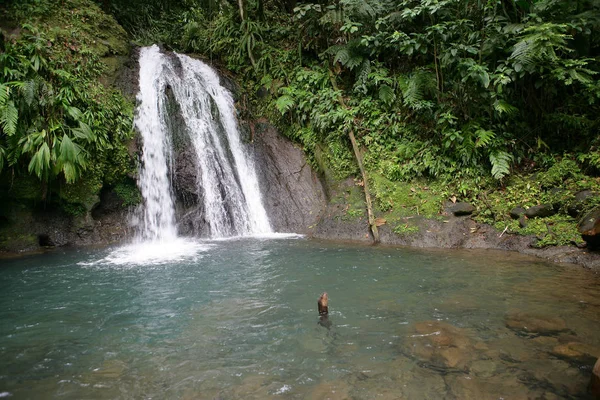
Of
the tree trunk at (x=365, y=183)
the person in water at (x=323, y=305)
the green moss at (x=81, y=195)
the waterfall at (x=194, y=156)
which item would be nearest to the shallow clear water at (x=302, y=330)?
the person in water at (x=323, y=305)

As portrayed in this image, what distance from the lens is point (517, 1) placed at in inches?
316

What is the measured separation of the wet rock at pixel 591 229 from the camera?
6.29 meters

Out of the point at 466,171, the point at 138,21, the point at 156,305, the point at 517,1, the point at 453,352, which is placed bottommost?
the point at 453,352

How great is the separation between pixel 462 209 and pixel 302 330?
550 centimetres

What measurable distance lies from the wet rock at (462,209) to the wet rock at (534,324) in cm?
417

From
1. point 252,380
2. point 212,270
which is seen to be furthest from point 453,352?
point 212,270

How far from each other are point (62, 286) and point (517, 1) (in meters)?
9.85

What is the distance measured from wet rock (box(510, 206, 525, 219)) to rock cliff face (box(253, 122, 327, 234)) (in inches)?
175

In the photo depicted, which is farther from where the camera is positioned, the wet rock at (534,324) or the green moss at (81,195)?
the green moss at (81,195)

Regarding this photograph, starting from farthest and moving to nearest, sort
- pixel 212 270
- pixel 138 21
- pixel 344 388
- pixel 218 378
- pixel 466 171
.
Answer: pixel 138 21
pixel 466 171
pixel 212 270
pixel 218 378
pixel 344 388

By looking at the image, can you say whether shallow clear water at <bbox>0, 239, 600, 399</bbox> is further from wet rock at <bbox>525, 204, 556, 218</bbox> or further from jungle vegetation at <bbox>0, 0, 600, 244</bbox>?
jungle vegetation at <bbox>0, 0, 600, 244</bbox>

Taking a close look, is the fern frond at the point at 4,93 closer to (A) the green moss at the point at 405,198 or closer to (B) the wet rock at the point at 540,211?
(A) the green moss at the point at 405,198

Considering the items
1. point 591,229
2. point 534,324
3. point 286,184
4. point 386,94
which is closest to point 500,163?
point 591,229

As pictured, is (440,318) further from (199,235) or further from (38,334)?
(199,235)
